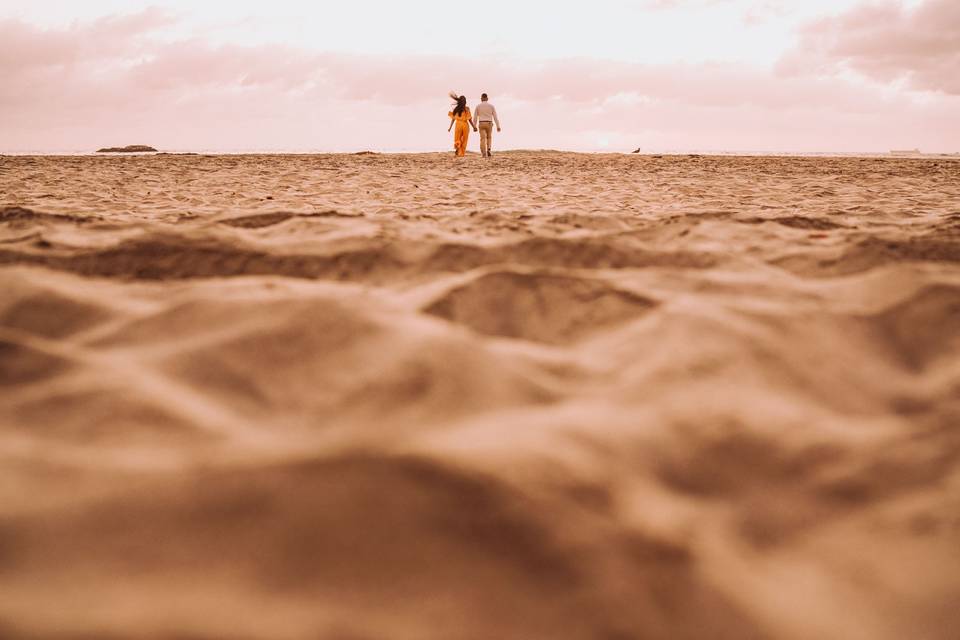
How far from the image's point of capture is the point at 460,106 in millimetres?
11656

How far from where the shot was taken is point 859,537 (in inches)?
25.8

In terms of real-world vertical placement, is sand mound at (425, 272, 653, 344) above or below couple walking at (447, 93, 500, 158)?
below

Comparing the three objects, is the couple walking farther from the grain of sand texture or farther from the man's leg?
the grain of sand texture

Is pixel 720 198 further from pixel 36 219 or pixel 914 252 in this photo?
pixel 36 219

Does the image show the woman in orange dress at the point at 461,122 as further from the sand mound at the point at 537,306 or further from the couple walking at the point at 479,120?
the sand mound at the point at 537,306

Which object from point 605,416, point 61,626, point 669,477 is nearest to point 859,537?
point 669,477

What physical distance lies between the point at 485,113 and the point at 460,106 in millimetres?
531

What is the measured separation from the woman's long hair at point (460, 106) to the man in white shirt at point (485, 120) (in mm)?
288

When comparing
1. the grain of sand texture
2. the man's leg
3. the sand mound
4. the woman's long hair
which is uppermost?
the woman's long hair

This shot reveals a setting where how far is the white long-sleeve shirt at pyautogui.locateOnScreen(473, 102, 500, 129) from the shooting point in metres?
11.5

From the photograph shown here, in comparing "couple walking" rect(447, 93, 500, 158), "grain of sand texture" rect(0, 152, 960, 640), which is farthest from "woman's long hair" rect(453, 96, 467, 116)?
"grain of sand texture" rect(0, 152, 960, 640)

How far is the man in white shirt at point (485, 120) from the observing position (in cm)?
1148

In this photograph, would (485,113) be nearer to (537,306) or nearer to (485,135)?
(485,135)

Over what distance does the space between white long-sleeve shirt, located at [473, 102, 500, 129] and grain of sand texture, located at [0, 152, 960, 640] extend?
422 inches
